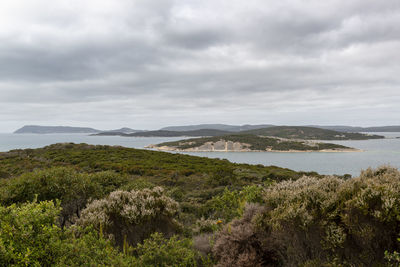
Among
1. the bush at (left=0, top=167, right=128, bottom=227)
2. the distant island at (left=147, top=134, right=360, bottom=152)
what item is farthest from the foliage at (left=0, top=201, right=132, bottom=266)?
the distant island at (left=147, top=134, right=360, bottom=152)

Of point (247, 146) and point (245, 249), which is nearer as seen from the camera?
point (245, 249)

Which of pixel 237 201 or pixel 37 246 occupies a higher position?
pixel 37 246

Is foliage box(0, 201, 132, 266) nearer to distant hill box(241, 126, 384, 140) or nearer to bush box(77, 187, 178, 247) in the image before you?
bush box(77, 187, 178, 247)

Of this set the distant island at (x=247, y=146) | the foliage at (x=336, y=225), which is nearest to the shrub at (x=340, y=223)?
the foliage at (x=336, y=225)

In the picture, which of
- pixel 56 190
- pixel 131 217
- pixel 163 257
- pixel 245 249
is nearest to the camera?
pixel 163 257

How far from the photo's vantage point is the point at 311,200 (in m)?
4.91

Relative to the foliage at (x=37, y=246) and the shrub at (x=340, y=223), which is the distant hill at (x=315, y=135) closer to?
the shrub at (x=340, y=223)

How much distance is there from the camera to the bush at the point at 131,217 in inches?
232

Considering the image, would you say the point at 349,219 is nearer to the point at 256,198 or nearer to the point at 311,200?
the point at 311,200

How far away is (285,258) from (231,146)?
11348cm

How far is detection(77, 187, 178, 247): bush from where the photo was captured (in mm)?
5898

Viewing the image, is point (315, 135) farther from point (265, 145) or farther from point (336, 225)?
point (336, 225)

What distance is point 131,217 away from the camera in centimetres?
586

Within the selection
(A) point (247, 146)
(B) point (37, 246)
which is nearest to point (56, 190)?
(B) point (37, 246)
